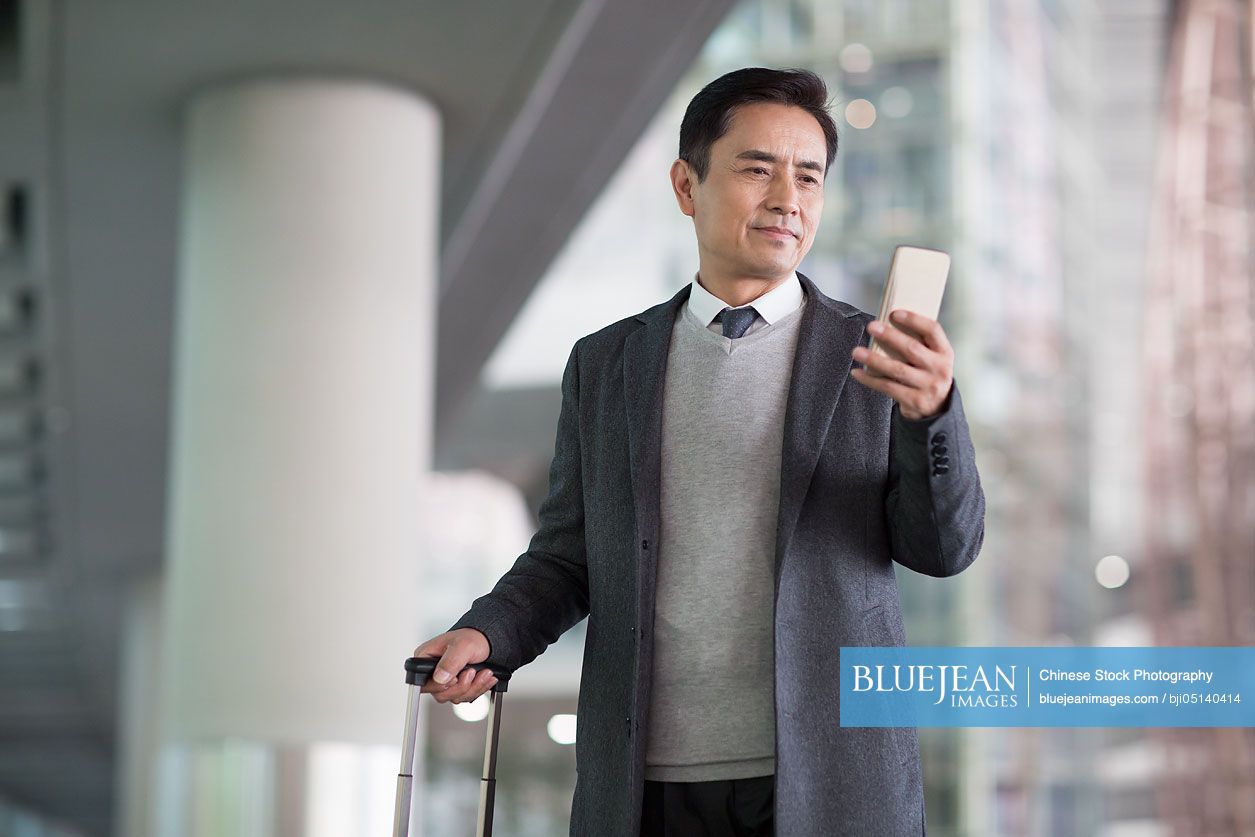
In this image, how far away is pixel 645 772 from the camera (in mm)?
1989

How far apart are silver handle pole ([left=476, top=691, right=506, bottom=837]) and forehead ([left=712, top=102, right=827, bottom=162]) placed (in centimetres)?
85

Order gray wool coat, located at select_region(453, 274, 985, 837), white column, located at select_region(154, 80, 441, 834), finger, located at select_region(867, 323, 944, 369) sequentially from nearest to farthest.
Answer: finger, located at select_region(867, 323, 944, 369)
gray wool coat, located at select_region(453, 274, 985, 837)
white column, located at select_region(154, 80, 441, 834)

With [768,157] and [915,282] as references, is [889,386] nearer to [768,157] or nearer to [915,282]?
[915,282]

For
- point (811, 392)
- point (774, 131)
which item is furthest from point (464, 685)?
point (774, 131)

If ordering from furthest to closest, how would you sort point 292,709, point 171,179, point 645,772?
point 171,179 < point 292,709 < point 645,772

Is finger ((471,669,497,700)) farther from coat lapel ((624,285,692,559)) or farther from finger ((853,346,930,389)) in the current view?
finger ((853,346,930,389))

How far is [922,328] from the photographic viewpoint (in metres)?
1.72

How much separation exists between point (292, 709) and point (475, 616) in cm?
375

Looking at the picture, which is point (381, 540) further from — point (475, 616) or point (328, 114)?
point (475, 616)

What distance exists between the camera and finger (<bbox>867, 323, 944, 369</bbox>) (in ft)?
5.62

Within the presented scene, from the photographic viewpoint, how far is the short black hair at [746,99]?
83.5 inches

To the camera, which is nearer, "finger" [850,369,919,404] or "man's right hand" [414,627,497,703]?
"finger" [850,369,919,404]

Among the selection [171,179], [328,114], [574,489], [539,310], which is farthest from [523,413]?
[574,489]

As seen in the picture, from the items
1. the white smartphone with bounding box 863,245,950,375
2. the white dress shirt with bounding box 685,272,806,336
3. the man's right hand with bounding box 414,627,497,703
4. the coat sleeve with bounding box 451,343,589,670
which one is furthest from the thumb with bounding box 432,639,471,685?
the white smartphone with bounding box 863,245,950,375
